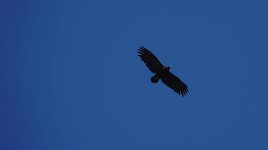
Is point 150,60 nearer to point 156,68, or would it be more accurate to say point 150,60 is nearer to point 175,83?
point 156,68

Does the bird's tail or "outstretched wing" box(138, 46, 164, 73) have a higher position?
"outstretched wing" box(138, 46, 164, 73)

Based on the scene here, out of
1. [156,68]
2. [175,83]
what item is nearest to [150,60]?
[156,68]

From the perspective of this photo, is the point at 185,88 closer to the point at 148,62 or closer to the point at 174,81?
the point at 174,81

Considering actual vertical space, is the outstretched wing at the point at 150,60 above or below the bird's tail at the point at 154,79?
above

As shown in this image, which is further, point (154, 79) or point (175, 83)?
point (175, 83)

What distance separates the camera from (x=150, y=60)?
94.0 feet

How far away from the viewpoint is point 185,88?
96.8ft

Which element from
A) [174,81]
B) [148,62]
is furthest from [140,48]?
[174,81]

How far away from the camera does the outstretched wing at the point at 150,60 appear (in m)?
28.6

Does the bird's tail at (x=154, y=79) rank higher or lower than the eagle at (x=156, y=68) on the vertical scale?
lower

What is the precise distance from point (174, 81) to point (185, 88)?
2.63ft

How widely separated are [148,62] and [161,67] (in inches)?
30.8

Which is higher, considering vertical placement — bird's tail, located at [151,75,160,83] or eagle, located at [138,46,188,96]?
eagle, located at [138,46,188,96]

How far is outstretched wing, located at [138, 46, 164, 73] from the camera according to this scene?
1125 inches
